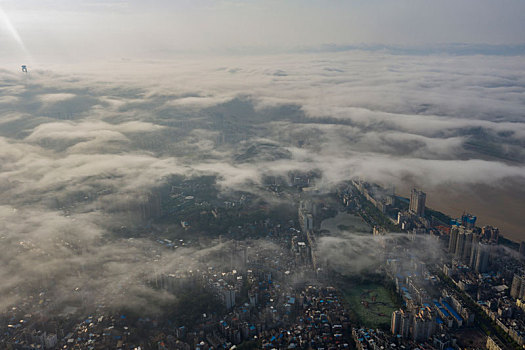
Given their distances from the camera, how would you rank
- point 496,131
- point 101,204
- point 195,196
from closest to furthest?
point 101,204
point 195,196
point 496,131

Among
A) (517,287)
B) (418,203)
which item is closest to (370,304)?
(517,287)

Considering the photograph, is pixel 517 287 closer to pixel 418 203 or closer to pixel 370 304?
pixel 370 304

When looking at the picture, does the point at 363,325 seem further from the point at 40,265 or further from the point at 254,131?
the point at 254,131

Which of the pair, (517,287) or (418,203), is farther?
(418,203)

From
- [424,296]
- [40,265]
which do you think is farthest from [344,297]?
[40,265]

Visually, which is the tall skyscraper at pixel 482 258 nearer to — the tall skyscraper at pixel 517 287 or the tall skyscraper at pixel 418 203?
the tall skyscraper at pixel 517 287
